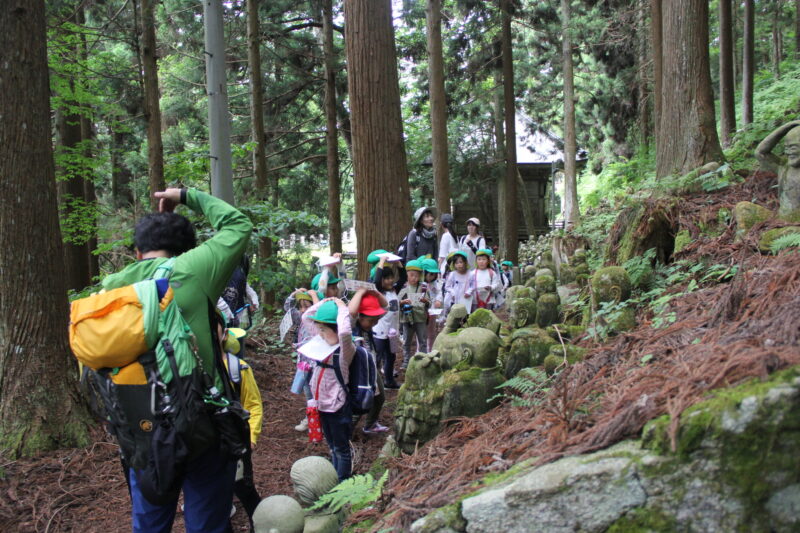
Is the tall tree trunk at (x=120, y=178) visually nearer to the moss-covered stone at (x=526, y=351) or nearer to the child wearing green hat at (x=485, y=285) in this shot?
the child wearing green hat at (x=485, y=285)

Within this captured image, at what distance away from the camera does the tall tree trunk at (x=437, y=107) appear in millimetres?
15172

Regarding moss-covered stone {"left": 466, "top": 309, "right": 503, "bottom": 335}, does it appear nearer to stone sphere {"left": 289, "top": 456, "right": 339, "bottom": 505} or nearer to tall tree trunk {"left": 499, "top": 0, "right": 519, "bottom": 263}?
stone sphere {"left": 289, "top": 456, "right": 339, "bottom": 505}

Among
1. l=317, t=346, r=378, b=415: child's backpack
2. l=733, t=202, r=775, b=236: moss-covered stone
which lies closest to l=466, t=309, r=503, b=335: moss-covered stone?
l=317, t=346, r=378, b=415: child's backpack

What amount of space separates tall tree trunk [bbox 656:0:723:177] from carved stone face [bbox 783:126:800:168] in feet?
9.53

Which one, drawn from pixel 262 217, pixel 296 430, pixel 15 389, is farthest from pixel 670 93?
pixel 15 389

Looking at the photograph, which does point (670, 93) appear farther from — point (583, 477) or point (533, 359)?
point (583, 477)

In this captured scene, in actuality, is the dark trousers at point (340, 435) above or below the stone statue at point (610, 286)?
below

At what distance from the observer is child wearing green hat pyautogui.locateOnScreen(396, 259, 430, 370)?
8430mm

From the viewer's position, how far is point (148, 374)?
109 inches

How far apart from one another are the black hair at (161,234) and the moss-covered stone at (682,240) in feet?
16.7

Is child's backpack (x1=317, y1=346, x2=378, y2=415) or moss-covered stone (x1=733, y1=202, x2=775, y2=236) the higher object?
moss-covered stone (x1=733, y1=202, x2=775, y2=236)

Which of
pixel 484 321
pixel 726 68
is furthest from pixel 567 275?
pixel 726 68

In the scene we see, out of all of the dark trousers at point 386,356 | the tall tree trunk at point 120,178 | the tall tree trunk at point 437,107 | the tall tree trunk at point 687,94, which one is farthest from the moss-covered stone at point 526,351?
the tall tree trunk at point 120,178

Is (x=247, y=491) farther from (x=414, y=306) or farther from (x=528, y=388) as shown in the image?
(x=414, y=306)
